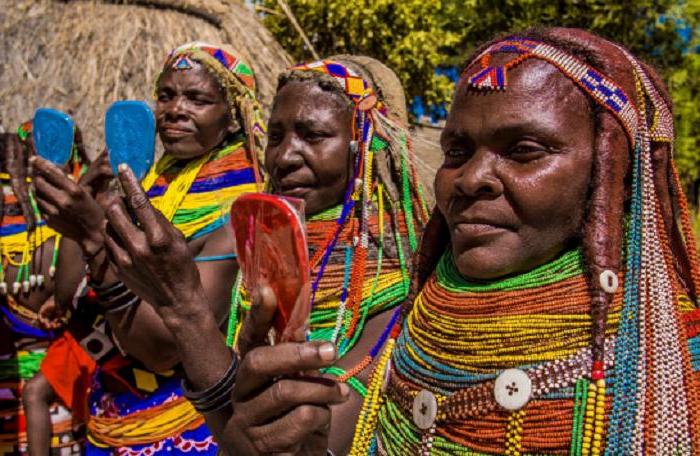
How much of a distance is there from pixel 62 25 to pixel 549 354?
21.1 feet

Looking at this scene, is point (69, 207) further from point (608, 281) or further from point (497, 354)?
point (608, 281)

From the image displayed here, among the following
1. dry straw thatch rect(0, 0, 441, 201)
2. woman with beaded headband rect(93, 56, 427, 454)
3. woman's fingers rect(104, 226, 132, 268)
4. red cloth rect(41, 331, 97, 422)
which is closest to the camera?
woman's fingers rect(104, 226, 132, 268)

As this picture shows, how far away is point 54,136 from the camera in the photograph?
3.14m

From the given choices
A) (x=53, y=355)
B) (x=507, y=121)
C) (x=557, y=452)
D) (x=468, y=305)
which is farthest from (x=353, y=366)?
(x=53, y=355)

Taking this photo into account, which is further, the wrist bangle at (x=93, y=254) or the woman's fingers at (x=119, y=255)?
the wrist bangle at (x=93, y=254)

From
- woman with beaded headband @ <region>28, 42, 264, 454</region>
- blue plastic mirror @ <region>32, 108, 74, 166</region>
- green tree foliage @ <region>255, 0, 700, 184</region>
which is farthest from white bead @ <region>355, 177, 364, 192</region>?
green tree foliage @ <region>255, 0, 700, 184</region>

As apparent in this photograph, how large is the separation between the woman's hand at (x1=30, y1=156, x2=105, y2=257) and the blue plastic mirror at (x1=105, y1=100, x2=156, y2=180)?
0.54 metres

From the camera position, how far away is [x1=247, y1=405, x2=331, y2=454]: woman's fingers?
4.05ft

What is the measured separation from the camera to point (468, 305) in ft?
4.95

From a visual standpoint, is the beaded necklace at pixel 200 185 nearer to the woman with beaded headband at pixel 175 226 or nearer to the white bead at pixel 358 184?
the woman with beaded headband at pixel 175 226

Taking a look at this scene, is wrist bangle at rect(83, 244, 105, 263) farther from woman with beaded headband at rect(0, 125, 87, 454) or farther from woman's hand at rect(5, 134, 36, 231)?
woman's hand at rect(5, 134, 36, 231)

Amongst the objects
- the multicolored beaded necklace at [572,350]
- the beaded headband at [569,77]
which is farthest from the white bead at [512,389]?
the beaded headband at [569,77]

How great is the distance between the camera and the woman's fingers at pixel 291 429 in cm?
124

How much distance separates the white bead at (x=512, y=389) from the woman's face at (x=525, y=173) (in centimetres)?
21
